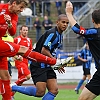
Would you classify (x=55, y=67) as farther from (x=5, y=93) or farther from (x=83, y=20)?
(x=83, y=20)

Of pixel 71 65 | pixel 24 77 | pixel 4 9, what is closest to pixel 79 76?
pixel 71 65

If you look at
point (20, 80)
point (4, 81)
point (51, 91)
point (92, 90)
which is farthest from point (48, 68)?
point (20, 80)

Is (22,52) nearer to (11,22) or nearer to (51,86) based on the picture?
(11,22)

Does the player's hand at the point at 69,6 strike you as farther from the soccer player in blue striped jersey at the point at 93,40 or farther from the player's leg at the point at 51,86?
the player's leg at the point at 51,86

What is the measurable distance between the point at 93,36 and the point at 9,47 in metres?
1.80

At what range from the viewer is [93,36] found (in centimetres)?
880

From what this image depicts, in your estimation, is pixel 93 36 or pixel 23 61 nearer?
pixel 93 36

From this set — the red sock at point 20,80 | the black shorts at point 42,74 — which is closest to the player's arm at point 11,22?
the black shorts at point 42,74

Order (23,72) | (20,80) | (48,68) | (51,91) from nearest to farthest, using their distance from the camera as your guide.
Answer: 1. (51,91)
2. (48,68)
3. (20,80)
4. (23,72)

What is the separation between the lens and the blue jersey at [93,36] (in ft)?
28.8

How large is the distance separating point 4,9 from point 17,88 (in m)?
2.27

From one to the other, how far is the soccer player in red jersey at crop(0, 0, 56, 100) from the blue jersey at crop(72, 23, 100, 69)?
3.26ft

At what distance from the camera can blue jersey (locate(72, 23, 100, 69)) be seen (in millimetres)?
8773

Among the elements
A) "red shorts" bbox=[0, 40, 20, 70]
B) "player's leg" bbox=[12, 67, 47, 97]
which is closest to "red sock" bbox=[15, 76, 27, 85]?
"player's leg" bbox=[12, 67, 47, 97]
